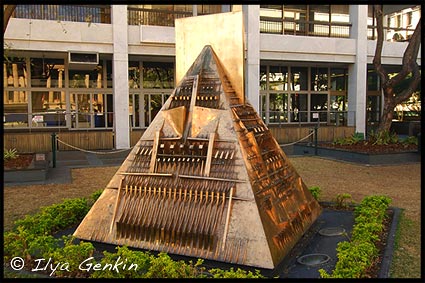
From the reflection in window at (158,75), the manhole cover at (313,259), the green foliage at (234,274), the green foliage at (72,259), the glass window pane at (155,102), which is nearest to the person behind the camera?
the green foliage at (234,274)

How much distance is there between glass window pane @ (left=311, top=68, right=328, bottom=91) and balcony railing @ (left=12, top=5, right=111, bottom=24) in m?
12.6

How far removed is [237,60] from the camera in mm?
6047

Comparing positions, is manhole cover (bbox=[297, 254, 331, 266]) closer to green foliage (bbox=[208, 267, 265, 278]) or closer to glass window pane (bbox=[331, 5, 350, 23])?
green foliage (bbox=[208, 267, 265, 278])

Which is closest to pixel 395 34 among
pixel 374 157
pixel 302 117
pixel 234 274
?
pixel 302 117

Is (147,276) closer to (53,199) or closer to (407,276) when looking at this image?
(407,276)

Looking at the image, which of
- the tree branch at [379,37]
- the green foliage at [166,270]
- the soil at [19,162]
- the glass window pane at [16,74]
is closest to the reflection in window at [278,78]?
the tree branch at [379,37]

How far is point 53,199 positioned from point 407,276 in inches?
268

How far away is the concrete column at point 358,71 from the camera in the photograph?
69.5ft

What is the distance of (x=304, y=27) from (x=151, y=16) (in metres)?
8.99

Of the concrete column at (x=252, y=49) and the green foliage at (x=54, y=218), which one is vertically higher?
the concrete column at (x=252, y=49)

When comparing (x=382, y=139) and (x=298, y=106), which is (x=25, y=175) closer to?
(x=382, y=139)

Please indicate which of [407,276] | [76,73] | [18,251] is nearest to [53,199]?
[18,251]

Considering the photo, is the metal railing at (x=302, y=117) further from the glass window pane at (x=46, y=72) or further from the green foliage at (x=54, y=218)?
the green foliage at (x=54, y=218)

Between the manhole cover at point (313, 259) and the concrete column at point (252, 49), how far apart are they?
1414 centimetres
